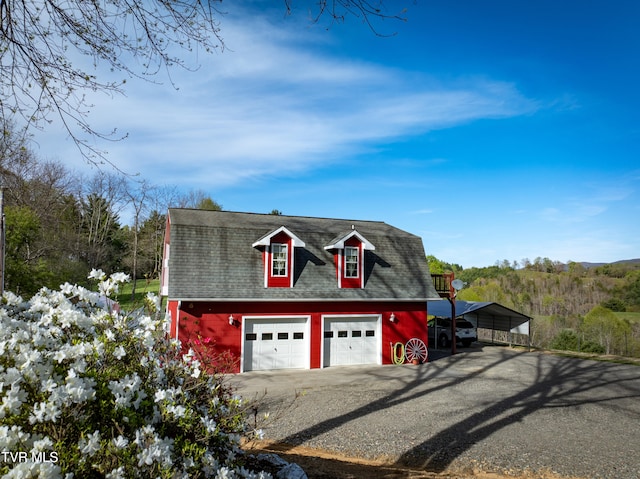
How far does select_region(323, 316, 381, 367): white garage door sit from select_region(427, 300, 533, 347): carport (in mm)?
6635

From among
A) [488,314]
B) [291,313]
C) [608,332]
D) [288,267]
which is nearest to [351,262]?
[288,267]

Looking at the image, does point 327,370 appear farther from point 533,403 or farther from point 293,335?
point 533,403

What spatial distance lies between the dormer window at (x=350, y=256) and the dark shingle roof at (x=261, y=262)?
0.30 m

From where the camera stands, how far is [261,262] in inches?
661

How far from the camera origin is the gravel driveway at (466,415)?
7.57m

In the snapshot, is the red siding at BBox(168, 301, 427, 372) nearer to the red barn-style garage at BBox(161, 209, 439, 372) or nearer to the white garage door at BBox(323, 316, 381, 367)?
the red barn-style garage at BBox(161, 209, 439, 372)

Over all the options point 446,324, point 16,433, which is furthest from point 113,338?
point 446,324

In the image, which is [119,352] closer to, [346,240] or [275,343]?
[275,343]

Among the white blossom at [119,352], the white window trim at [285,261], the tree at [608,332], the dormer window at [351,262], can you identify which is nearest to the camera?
the white blossom at [119,352]

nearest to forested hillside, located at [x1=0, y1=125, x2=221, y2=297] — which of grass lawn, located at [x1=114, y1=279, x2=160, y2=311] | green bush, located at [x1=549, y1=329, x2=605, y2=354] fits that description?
grass lawn, located at [x1=114, y1=279, x2=160, y2=311]

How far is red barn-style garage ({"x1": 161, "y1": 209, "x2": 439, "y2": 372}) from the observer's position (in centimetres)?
Result: 1545

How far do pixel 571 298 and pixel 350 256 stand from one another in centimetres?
4718

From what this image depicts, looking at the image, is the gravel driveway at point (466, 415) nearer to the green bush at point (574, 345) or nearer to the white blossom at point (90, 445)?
the white blossom at point (90, 445)

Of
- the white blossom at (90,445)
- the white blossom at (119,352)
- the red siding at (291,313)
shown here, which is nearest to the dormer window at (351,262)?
the red siding at (291,313)
